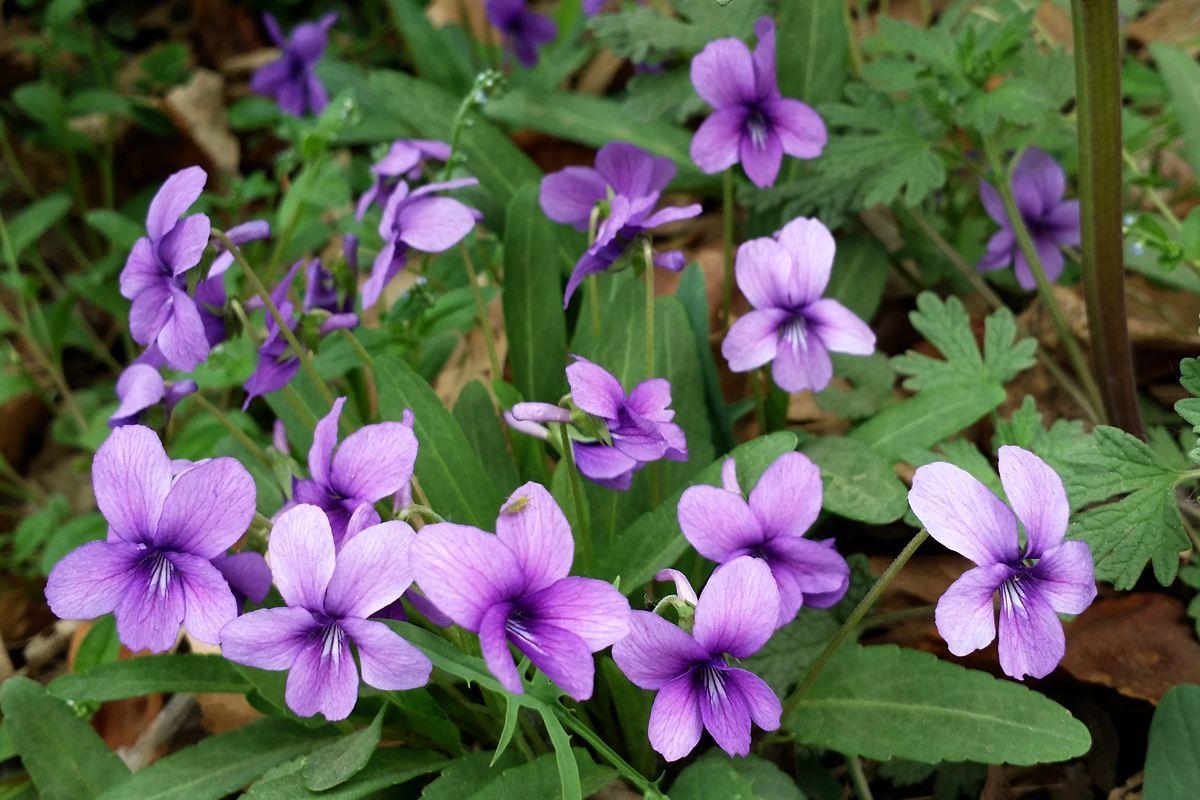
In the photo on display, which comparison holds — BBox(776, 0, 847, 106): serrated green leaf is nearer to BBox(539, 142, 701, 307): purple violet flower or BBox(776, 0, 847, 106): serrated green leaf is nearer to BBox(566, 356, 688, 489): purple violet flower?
BBox(539, 142, 701, 307): purple violet flower

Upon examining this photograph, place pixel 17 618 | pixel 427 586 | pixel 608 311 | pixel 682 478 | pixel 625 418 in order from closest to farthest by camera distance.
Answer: pixel 427 586 → pixel 625 418 → pixel 682 478 → pixel 608 311 → pixel 17 618

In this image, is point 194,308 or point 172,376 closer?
point 194,308

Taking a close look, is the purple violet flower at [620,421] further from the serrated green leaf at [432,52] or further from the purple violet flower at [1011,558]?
the serrated green leaf at [432,52]

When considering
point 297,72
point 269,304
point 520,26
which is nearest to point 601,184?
point 269,304

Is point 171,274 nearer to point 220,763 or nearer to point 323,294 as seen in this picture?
point 323,294

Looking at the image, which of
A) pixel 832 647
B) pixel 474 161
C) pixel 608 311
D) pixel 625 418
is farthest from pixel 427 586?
pixel 474 161

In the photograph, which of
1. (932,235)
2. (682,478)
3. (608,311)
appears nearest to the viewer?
(682,478)

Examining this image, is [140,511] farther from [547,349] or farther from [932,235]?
[932,235]

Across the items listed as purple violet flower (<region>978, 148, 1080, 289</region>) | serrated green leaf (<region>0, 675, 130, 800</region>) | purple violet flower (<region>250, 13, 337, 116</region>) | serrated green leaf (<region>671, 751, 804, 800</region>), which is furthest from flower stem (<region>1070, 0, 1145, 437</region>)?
purple violet flower (<region>250, 13, 337, 116</region>)
